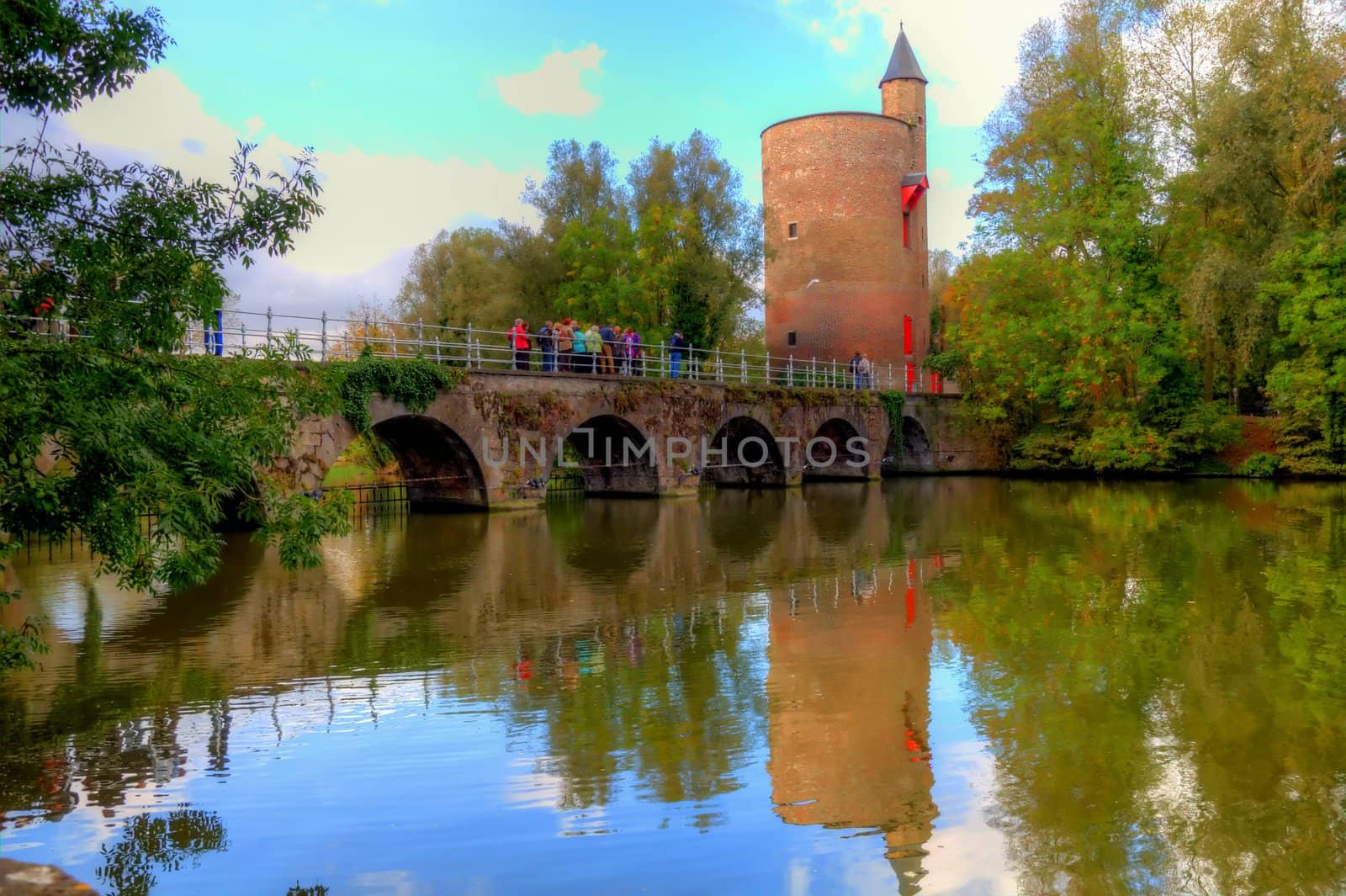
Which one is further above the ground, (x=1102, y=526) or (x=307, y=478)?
(x=307, y=478)

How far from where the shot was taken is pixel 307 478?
16391 mm

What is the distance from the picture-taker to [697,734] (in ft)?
19.1

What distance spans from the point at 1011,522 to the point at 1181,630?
30.5 feet

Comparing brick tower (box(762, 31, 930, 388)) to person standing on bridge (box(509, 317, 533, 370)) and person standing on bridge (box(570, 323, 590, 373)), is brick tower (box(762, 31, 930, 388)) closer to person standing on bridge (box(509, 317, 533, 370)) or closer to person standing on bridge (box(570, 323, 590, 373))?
person standing on bridge (box(570, 323, 590, 373))

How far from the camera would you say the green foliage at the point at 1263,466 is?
28922mm

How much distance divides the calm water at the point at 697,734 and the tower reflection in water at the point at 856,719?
0.03m

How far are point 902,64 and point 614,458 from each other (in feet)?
72.4

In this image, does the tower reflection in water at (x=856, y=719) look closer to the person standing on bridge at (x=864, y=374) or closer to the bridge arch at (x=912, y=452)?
the person standing on bridge at (x=864, y=374)

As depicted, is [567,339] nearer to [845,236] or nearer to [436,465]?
[436,465]

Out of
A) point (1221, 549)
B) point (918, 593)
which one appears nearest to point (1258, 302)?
point (1221, 549)

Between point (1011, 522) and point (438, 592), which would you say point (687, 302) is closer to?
point (1011, 522)

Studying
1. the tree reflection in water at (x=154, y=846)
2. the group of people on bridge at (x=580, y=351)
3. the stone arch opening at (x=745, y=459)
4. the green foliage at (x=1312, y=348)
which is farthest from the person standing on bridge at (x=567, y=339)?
the tree reflection in water at (x=154, y=846)

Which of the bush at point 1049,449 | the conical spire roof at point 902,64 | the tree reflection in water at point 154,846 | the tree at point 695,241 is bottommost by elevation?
the tree reflection in water at point 154,846

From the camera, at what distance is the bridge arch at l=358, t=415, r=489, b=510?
19562 mm
